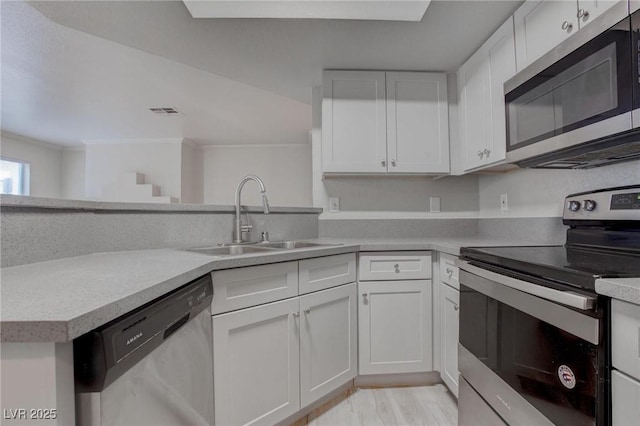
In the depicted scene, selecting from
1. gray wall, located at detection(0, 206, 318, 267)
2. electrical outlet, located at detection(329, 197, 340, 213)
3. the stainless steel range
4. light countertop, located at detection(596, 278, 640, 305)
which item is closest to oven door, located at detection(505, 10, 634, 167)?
the stainless steel range

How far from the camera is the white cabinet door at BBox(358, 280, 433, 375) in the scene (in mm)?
1738

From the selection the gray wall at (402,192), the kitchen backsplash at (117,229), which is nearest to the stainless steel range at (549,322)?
the gray wall at (402,192)

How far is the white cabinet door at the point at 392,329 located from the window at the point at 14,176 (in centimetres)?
681

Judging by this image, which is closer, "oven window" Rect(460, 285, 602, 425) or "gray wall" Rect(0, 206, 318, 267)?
"oven window" Rect(460, 285, 602, 425)

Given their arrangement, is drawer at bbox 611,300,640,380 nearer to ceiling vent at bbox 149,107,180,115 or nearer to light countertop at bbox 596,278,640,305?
light countertop at bbox 596,278,640,305

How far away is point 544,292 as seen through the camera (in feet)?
2.71

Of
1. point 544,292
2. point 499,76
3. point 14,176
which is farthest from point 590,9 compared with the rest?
point 14,176

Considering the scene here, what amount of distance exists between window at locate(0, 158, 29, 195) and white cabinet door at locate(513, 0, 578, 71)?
747cm

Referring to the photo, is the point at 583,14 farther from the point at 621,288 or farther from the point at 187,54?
the point at 187,54

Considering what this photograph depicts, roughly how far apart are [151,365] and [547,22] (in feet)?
6.06

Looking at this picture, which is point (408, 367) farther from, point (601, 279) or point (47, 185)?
point (47, 185)

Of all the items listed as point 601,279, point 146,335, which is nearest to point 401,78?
point 601,279

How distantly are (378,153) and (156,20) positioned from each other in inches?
57.8

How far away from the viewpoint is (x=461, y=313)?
1.32 metres
